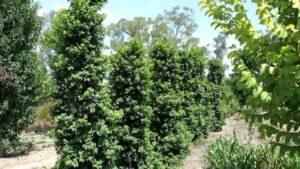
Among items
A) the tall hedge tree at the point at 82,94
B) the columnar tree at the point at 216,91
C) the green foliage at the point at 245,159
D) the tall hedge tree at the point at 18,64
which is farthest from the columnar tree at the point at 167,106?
the columnar tree at the point at 216,91

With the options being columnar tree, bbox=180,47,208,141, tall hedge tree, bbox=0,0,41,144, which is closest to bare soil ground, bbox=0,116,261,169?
columnar tree, bbox=180,47,208,141

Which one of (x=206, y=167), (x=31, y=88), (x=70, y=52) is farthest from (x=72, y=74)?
(x=31, y=88)

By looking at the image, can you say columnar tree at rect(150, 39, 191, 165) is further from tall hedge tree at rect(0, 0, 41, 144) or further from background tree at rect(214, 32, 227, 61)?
background tree at rect(214, 32, 227, 61)

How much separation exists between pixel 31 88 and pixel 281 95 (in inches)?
620

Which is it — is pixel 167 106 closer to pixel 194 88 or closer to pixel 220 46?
pixel 194 88

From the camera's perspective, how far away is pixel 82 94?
936cm

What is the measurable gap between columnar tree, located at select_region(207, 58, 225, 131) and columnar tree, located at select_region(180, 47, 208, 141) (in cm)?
181

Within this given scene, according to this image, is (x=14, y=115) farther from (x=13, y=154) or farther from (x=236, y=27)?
(x=236, y=27)

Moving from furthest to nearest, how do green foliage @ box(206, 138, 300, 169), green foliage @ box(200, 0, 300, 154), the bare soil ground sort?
the bare soil ground
green foliage @ box(206, 138, 300, 169)
green foliage @ box(200, 0, 300, 154)

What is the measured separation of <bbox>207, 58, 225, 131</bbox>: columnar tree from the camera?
22.7m

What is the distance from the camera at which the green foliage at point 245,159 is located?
799 centimetres

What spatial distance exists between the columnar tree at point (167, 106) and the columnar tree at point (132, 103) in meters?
1.75

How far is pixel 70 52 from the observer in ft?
30.7

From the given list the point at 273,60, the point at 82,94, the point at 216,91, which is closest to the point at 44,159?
the point at 82,94
